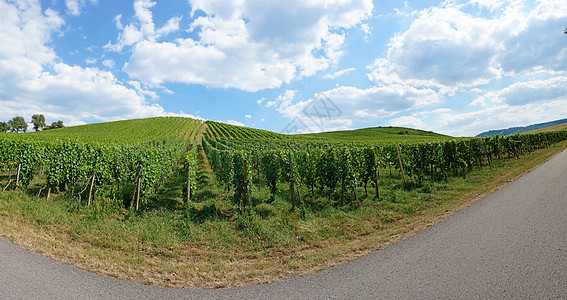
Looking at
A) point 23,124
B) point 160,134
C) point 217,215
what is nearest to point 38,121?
point 23,124

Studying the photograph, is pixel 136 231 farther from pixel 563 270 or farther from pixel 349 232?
pixel 563 270

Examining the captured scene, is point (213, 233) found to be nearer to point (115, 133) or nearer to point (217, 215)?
point (217, 215)

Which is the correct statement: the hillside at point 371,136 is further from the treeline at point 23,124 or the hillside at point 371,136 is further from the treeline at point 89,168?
the treeline at point 23,124

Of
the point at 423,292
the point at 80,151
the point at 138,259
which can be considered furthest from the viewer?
the point at 80,151

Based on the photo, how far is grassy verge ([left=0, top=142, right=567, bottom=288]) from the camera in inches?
196

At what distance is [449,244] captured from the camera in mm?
5402

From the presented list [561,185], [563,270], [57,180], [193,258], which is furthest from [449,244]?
[57,180]

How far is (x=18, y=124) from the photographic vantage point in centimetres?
9275

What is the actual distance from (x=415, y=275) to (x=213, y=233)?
17.2ft

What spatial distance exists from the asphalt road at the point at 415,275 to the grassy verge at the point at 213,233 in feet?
1.07

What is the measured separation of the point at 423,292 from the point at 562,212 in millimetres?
6651

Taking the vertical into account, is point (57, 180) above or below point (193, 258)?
above

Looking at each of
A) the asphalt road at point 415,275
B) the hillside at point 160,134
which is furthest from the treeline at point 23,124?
the asphalt road at point 415,275

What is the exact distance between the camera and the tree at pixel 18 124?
300 feet
